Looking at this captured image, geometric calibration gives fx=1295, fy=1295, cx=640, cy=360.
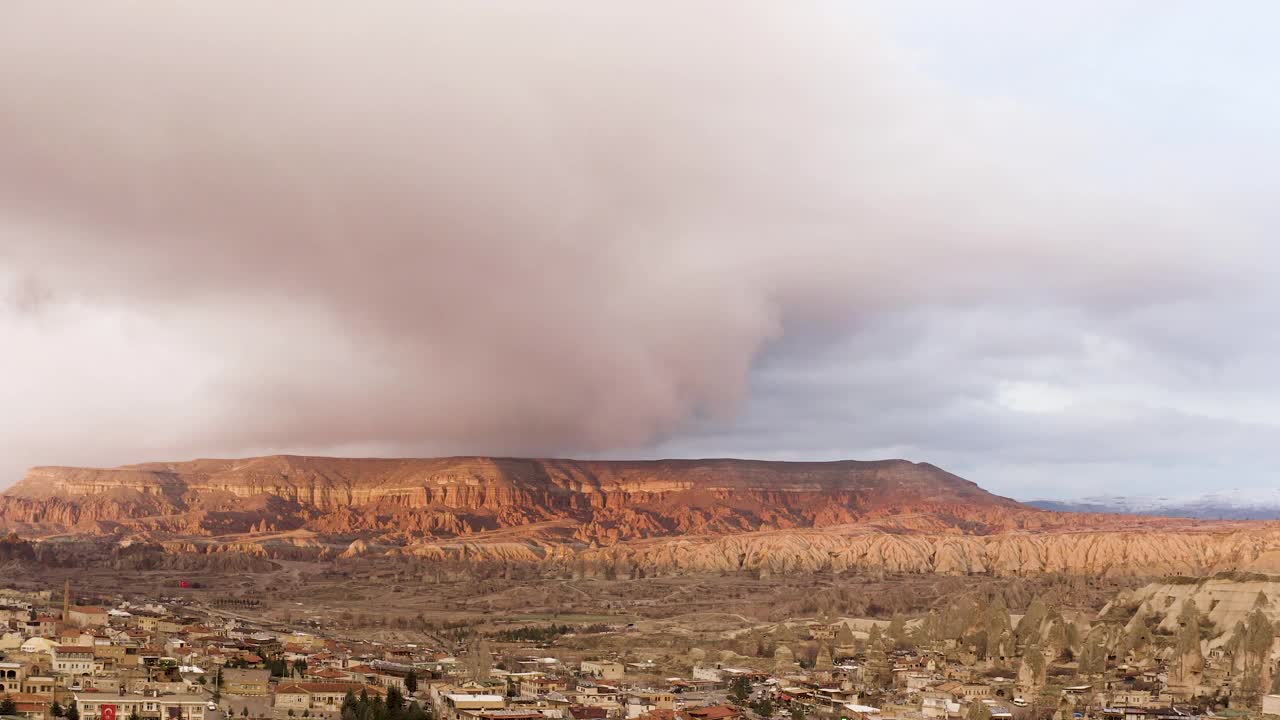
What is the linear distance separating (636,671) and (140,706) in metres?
60.6

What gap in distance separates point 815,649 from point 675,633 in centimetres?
2919

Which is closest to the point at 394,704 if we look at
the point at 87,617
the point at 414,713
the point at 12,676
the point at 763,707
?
the point at 414,713

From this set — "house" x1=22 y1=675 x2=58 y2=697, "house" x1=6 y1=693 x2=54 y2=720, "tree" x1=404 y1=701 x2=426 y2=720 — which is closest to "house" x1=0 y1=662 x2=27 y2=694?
"house" x1=22 y1=675 x2=58 y2=697

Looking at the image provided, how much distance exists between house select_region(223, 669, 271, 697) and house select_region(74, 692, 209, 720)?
1207 centimetres

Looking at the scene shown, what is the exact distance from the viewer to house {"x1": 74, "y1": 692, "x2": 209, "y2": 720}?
95.7 metres

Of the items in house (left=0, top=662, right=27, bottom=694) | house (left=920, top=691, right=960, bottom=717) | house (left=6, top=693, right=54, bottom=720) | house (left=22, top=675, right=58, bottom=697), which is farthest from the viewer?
house (left=920, top=691, right=960, bottom=717)

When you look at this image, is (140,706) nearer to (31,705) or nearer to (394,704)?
(31,705)

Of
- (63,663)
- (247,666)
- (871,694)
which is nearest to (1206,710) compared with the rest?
(871,694)

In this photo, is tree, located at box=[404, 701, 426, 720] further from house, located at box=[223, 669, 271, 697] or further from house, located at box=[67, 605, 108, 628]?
house, located at box=[67, 605, 108, 628]

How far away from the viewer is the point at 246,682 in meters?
115

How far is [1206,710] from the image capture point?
126 meters

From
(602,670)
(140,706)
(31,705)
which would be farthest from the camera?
(602,670)

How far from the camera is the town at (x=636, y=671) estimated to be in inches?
4227

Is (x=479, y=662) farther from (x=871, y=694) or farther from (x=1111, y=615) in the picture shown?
(x=1111, y=615)
